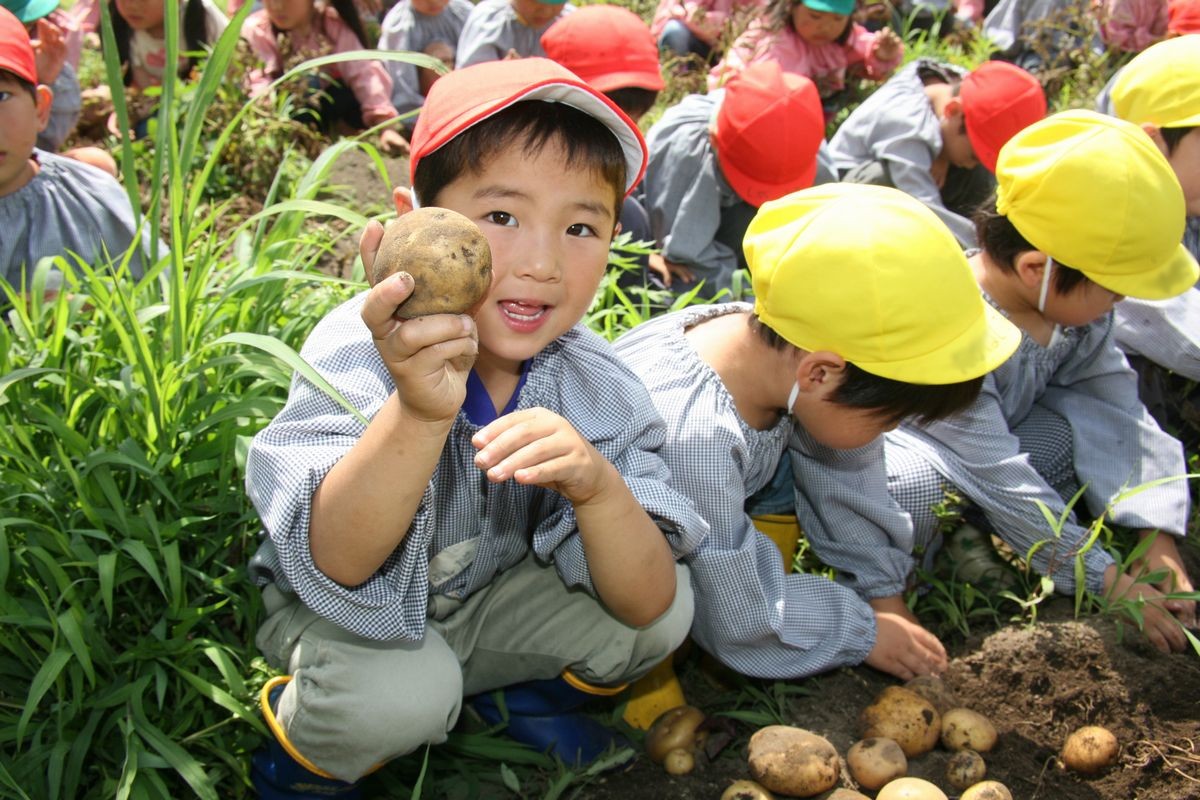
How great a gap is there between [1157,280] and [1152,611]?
29.5 inches

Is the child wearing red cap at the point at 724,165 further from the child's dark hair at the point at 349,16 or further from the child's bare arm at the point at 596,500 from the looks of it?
the child's bare arm at the point at 596,500

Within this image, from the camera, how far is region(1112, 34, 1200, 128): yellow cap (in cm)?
303

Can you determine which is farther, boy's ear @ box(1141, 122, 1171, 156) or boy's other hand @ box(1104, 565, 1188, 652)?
boy's ear @ box(1141, 122, 1171, 156)

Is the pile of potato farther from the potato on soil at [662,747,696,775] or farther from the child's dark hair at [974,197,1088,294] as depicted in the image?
the child's dark hair at [974,197,1088,294]

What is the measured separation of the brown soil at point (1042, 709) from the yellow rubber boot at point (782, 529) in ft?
1.11

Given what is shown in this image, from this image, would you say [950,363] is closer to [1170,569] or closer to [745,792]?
[745,792]

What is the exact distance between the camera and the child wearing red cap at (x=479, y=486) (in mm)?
1478

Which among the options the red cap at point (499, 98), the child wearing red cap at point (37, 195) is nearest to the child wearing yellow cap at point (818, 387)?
the red cap at point (499, 98)

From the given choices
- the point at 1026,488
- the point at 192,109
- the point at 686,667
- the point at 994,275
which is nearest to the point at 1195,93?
the point at 994,275

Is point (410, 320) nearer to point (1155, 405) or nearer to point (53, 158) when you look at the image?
point (53, 158)

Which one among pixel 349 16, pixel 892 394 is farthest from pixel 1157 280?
pixel 349 16

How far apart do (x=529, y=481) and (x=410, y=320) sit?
11.6 inches

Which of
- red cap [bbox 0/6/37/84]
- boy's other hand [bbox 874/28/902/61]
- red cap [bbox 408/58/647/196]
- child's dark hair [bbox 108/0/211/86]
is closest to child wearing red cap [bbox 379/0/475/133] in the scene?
child's dark hair [bbox 108/0/211/86]

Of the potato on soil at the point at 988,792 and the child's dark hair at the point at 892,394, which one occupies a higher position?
the child's dark hair at the point at 892,394
